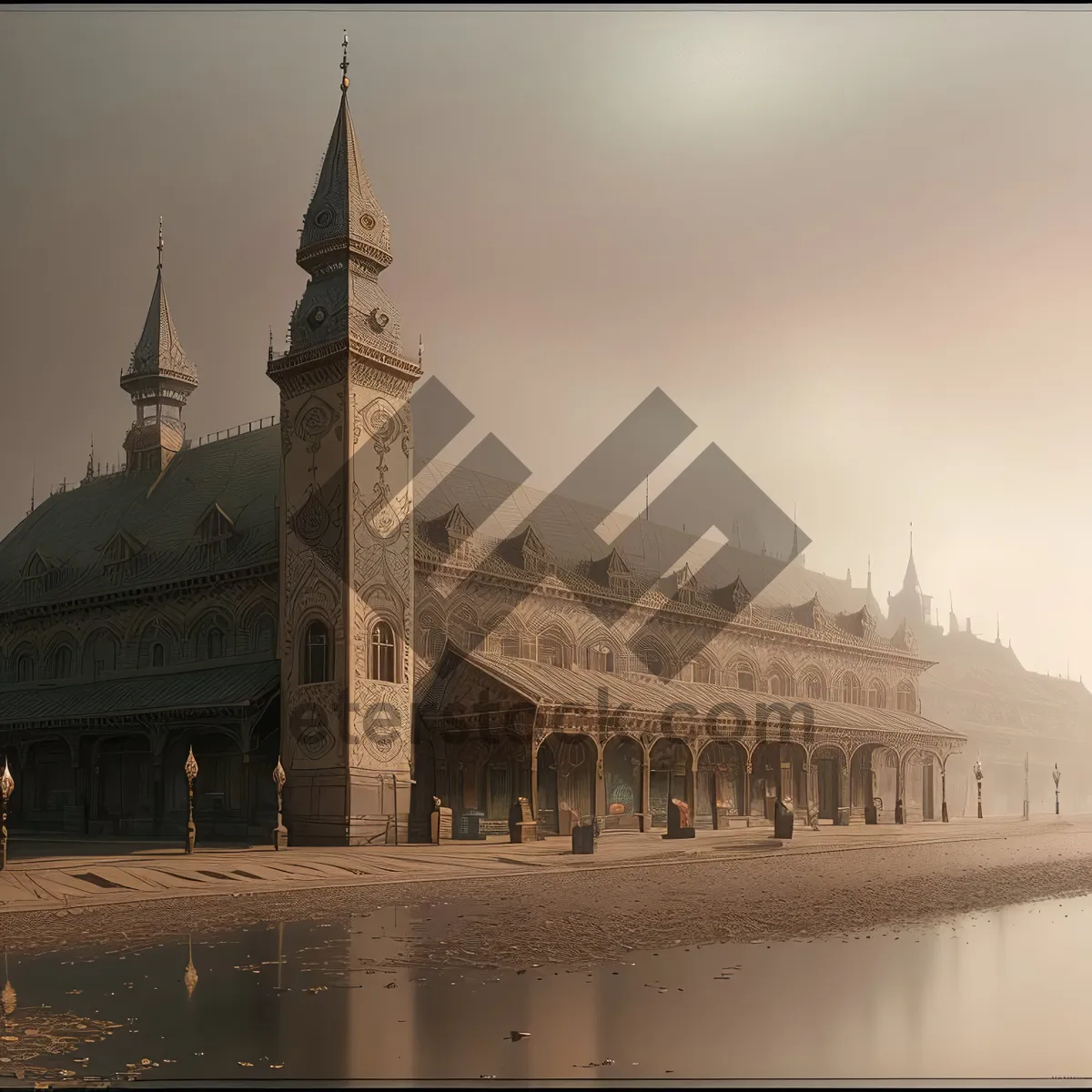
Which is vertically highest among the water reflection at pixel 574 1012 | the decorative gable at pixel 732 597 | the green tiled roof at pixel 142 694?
the decorative gable at pixel 732 597

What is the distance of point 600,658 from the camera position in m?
48.8

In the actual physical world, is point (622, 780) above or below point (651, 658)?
below

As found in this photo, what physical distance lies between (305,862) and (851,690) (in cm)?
4262

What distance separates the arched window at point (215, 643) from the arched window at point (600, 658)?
45.3ft

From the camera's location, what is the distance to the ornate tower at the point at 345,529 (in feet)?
120

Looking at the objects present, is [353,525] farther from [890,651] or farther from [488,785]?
[890,651]

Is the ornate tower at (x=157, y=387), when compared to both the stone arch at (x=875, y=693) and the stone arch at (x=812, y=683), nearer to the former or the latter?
the stone arch at (x=812, y=683)

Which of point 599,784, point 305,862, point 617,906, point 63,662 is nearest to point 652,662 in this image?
point 599,784

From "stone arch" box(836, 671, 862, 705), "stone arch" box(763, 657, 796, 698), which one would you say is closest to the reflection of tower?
"stone arch" box(763, 657, 796, 698)

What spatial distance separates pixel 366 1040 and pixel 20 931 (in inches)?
357

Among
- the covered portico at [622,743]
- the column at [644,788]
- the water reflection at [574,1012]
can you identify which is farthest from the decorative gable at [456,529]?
the water reflection at [574,1012]

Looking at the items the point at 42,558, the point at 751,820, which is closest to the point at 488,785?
the point at 751,820

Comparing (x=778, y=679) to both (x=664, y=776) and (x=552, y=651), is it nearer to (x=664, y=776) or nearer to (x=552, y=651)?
(x=664, y=776)

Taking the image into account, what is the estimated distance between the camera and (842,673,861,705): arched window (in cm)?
6475
